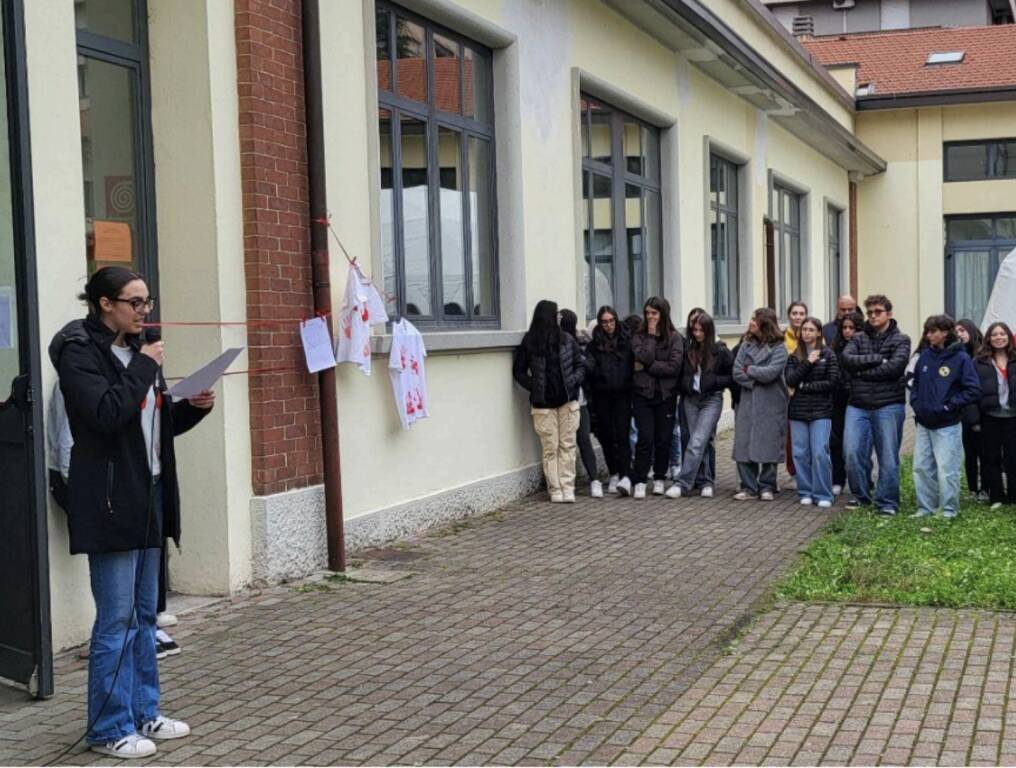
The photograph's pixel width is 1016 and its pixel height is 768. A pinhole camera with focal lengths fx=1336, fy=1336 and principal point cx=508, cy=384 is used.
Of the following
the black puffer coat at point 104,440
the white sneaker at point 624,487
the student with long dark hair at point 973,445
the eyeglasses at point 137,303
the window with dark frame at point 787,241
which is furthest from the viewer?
the window with dark frame at point 787,241

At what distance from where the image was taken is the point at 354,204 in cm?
909

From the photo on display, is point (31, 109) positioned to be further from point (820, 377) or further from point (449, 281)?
point (820, 377)

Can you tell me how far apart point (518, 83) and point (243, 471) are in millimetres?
5293

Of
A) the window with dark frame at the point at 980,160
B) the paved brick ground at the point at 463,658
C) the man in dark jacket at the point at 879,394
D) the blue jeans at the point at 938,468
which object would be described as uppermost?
the window with dark frame at the point at 980,160

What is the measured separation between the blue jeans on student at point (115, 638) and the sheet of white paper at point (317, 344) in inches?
129

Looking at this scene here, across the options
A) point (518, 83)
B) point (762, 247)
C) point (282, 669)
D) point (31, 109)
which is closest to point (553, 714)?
point (282, 669)

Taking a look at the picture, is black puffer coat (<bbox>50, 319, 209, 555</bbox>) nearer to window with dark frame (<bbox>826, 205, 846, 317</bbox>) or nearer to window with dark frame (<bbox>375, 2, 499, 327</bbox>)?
window with dark frame (<bbox>375, 2, 499, 327</bbox>)

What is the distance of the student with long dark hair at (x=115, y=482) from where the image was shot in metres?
4.71

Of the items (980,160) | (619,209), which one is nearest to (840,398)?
(619,209)

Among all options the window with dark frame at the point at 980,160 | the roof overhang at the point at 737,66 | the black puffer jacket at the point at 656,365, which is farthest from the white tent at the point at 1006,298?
the window with dark frame at the point at 980,160

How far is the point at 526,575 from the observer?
826 cm

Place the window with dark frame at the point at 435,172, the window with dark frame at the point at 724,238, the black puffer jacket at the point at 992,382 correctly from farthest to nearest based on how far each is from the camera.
Result: the window with dark frame at the point at 724,238 → the black puffer jacket at the point at 992,382 → the window with dark frame at the point at 435,172

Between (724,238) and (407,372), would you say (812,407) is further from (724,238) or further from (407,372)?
(724,238)

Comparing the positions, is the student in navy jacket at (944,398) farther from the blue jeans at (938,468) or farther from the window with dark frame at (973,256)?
the window with dark frame at (973,256)
